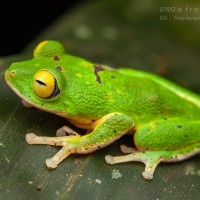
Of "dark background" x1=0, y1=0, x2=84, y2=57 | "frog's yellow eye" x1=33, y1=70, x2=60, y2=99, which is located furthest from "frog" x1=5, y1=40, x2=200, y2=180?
"dark background" x1=0, y1=0, x2=84, y2=57

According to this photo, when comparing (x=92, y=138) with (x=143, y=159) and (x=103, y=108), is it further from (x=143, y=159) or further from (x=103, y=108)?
(x=143, y=159)

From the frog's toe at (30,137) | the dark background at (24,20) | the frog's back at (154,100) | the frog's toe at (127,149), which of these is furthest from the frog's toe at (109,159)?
the dark background at (24,20)

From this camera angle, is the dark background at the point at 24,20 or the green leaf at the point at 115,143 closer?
the green leaf at the point at 115,143

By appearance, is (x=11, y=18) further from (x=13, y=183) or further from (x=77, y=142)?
(x=13, y=183)

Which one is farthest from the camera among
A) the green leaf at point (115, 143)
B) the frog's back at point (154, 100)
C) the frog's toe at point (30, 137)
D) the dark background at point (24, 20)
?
the dark background at point (24, 20)

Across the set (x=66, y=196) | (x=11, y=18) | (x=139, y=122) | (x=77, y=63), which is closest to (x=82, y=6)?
(x=11, y=18)

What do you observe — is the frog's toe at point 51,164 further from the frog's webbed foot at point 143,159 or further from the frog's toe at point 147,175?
the frog's toe at point 147,175

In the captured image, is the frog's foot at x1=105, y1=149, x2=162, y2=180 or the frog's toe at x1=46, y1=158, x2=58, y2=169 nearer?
the frog's toe at x1=46, y1=158, x2=58, y2=169

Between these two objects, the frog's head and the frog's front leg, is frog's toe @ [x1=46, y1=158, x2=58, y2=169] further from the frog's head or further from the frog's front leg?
the frog's head
